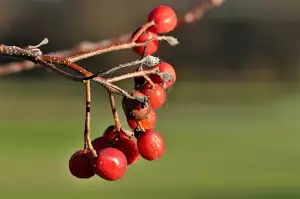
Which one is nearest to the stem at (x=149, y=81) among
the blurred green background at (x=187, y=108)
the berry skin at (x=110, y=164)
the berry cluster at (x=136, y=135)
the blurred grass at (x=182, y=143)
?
the berry cluster at (x=136, y=135)

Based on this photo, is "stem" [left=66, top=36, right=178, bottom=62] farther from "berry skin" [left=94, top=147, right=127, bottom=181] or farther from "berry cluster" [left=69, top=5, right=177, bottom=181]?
"berry skin" [left=94, top=147, right=127, bottom=181]

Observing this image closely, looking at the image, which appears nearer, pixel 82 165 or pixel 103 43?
pixel 82 165

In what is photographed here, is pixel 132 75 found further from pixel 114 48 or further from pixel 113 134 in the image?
pixel 113 134

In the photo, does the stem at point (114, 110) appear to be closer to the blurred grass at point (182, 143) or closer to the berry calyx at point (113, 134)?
the berry calyx at point (113, 134)

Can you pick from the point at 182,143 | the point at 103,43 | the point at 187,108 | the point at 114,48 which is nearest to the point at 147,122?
the point at 114,48

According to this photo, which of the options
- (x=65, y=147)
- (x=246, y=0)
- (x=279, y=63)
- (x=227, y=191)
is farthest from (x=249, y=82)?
(x=227, y=191)

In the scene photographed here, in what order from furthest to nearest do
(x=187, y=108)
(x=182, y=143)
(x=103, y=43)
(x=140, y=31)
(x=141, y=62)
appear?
(x=187, y=108) → (x=182, y=143) → (x=103, y=43) → (x=140, y=31) → (x=141, y=62)

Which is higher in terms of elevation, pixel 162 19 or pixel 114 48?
pixel 162 19

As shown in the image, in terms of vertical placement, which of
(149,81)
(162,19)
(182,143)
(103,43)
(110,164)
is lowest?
(110,164)
